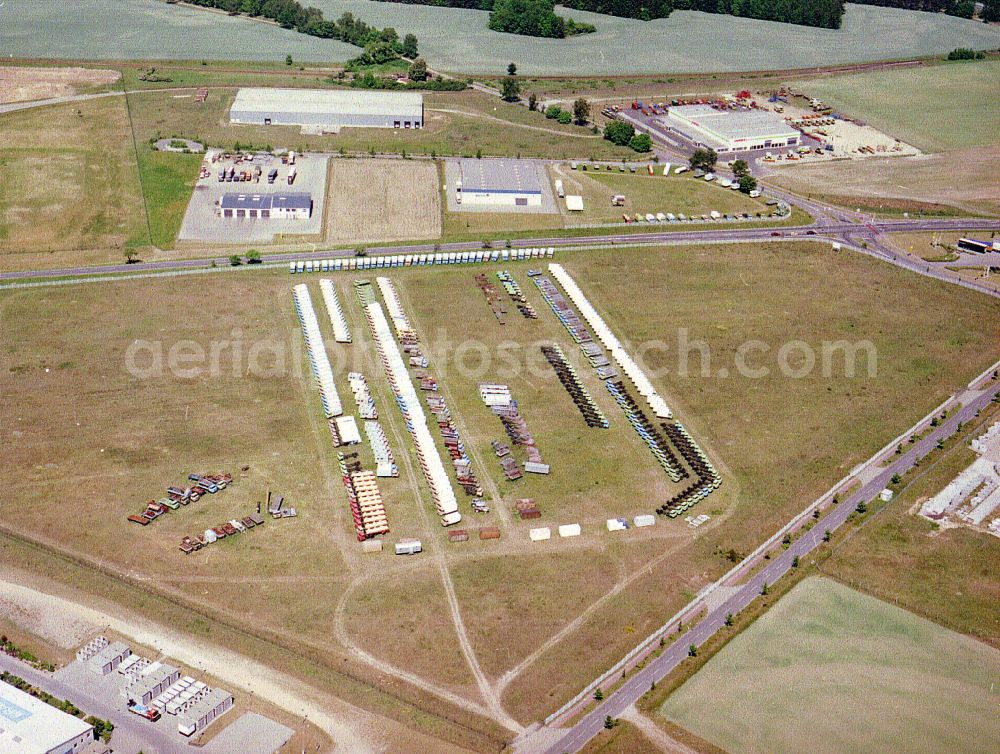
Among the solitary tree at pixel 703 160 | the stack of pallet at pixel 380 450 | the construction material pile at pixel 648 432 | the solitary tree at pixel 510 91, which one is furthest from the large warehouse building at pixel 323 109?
the stack of pallet at pixel 380 450

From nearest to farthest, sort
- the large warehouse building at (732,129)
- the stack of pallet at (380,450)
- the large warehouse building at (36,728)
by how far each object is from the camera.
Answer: the large warehouse building at (36,728) → the stack of pallet at (380,450) → the large warehouse building at (732,129)

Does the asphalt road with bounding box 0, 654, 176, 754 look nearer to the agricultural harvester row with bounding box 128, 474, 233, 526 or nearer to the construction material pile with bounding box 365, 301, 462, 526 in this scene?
the agricultural harvester row with bounding box 128, 474, 233, 526

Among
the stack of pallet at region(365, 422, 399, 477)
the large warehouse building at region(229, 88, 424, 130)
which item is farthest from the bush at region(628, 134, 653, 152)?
the stack of pallet at region(365, 422, 399, 477)

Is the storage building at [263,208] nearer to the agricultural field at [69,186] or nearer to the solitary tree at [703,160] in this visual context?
the agricultural field at [69,186]

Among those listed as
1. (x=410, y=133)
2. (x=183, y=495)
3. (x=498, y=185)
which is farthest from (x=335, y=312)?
(x=410, y=133)

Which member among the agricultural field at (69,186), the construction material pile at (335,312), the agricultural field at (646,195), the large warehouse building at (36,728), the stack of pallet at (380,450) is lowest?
the large warehouse building at (36,728)
